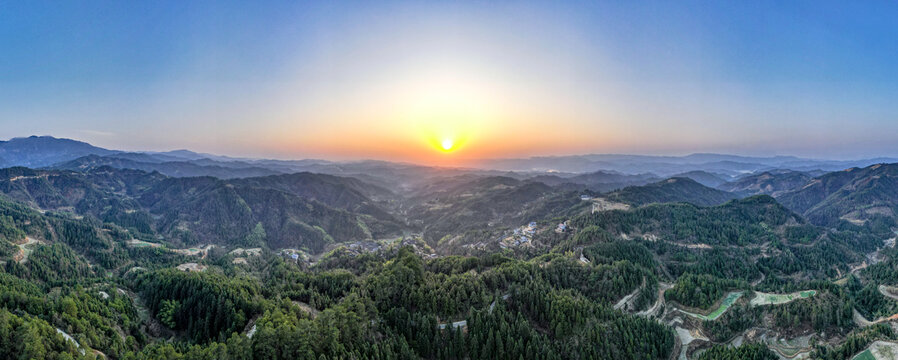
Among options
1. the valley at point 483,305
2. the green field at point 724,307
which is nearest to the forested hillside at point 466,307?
the valley at point 483,305

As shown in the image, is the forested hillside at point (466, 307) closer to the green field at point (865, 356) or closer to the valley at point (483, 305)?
the valley at point (483, 305)

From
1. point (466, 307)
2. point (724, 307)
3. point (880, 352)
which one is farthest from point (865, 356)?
point (466, 307)

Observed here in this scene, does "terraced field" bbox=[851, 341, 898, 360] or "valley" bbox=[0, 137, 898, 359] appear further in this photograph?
"valley" bbox=[0, 137, 898, 359]

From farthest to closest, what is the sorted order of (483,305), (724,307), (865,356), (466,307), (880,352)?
(724,307) → (483,305) → (466,307) → (865,356) → (880,352)

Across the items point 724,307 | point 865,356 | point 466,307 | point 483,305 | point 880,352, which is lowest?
point 724,307

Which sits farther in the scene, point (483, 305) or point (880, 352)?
point (483, 305)

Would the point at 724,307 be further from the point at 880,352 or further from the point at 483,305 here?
the point at 483,305

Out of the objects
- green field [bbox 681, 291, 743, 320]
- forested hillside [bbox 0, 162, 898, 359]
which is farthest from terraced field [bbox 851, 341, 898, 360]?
green field [bbox 681, 291, 743, 320]

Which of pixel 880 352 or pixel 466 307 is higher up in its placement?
pixel 466 307

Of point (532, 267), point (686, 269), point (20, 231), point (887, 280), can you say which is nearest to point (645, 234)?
point (686, 269)

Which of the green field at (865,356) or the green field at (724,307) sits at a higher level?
the green field at (865,356)

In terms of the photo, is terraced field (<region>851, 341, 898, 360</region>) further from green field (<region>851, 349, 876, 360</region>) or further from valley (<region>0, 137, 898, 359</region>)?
valley (<region>0, 137, 898, 359</region>)
